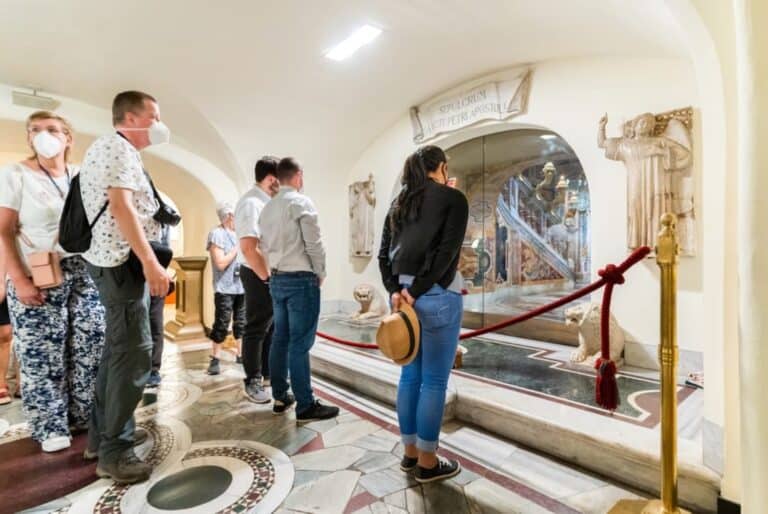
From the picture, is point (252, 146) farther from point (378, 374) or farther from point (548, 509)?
point (548, 509)

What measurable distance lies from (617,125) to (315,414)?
3.45 metres

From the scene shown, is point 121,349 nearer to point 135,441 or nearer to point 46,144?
point 135,441

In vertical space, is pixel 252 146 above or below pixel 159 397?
above

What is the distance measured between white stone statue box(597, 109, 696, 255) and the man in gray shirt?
103 inches

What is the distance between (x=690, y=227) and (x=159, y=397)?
4.34 m

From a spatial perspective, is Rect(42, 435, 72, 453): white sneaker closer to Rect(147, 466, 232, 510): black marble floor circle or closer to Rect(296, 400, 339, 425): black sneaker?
Rect(147, 466, 232, 510): black marble floor circle

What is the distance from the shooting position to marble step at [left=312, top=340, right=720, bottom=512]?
163cm

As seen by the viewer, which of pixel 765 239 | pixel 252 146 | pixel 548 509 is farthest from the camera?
pixel 252 146

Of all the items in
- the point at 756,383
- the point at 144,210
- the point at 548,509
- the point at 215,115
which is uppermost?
the point at 215,115

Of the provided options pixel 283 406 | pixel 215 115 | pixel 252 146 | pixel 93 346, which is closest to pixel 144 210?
pixel 93 346

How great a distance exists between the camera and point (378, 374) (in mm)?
2943

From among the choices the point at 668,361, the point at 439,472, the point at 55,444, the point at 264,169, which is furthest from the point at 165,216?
the point at 668,361

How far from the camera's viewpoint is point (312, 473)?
1866mm

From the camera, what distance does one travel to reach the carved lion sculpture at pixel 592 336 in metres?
3.23
